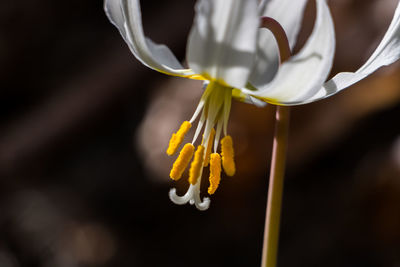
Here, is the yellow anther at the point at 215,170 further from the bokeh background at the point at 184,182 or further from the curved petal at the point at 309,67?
the bokeh background at the point at 184,182

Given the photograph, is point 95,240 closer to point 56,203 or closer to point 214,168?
point 56,203

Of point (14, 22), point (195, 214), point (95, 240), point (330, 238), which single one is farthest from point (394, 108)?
point (14, 22)

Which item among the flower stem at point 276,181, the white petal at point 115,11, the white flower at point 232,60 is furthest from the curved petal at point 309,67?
the white petal at point 115,11

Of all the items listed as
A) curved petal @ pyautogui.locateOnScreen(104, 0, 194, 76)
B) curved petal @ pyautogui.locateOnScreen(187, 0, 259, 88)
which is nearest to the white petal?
curved petal @ pyautogui.locateOnScreen(104, 0, 194, 76)

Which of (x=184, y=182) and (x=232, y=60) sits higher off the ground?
(x=232, y=60)

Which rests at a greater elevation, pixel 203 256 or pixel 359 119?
pixel 359 119

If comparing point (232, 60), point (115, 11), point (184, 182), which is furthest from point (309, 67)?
point (184, 182)

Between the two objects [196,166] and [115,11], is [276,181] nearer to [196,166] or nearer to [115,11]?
[196,166]
